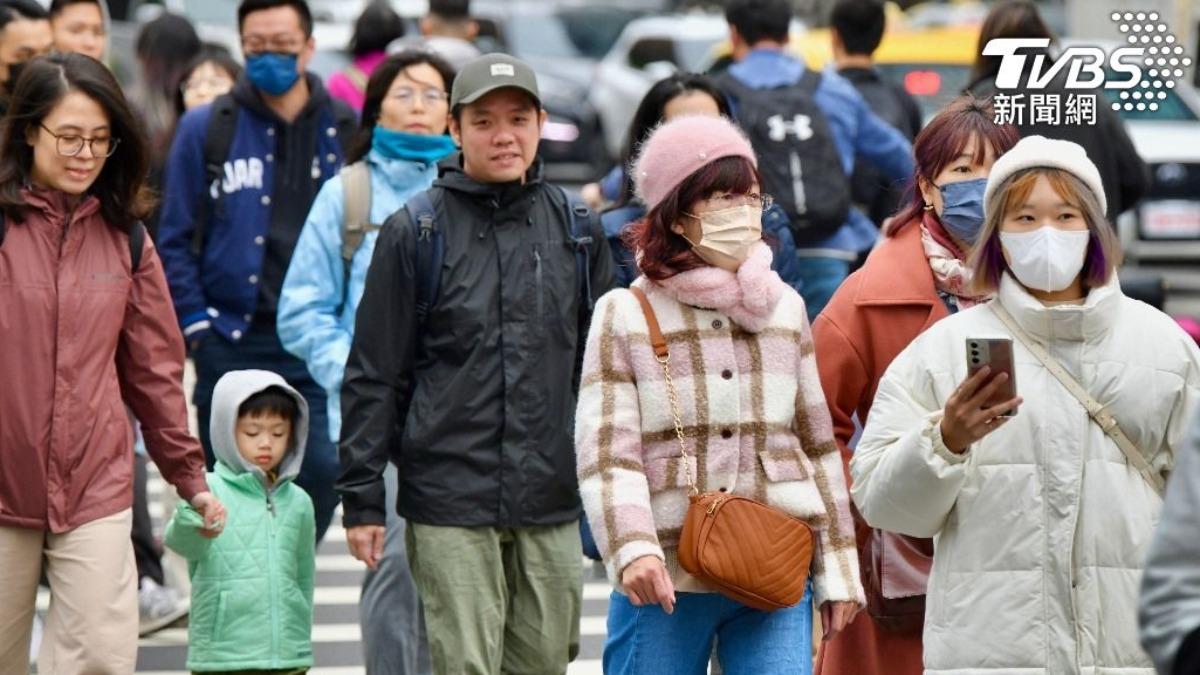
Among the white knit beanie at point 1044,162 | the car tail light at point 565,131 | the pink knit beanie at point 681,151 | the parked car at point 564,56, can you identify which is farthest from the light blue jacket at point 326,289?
the car tail light at point 565,131

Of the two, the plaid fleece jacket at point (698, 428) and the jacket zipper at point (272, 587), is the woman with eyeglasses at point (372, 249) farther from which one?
the plaid fleece jacket at point (698, 428)

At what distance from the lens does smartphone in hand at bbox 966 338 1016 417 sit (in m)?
4.98

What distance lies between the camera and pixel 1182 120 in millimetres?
20000

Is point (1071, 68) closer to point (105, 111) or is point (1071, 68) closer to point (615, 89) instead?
point (105, 111)

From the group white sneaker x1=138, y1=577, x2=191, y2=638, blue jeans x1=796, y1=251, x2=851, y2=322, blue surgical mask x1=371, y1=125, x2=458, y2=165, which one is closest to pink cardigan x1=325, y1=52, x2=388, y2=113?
blue jeans x1=796, y1=251, x2=851, y2=322

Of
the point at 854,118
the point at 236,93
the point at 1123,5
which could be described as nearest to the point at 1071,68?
the point at 854,118

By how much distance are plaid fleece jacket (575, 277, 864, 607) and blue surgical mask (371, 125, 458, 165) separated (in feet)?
7.17

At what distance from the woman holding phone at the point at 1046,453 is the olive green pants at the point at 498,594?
5.08ft

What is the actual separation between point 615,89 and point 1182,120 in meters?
6.40

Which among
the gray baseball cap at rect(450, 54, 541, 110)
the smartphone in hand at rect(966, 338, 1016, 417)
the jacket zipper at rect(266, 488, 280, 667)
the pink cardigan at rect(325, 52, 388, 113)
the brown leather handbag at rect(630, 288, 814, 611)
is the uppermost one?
the gray baseball cap at rect(450, 54, 541, 110)

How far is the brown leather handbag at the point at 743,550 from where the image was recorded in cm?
569

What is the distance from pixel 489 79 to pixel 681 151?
3.11ft

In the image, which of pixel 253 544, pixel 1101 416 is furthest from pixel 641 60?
pixel 1101 416

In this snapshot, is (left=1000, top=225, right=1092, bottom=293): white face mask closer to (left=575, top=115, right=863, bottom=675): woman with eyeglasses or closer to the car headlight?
(left=575, top=115, right=863, bottom=675): woman with eyeglasses
